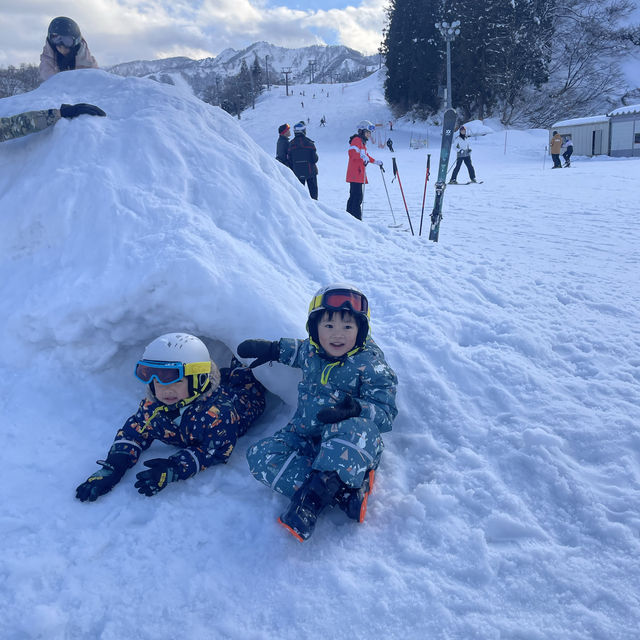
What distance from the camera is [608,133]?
2136 centimetres

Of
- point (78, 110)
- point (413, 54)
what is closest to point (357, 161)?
point (78, 110)

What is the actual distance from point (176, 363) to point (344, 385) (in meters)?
0.89

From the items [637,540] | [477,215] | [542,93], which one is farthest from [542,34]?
[637,540]

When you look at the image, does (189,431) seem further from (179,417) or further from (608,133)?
(608,133)

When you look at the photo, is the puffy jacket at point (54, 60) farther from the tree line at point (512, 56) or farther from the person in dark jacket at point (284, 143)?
the tree line at point (512, 56)

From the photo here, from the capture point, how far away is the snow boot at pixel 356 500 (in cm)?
202

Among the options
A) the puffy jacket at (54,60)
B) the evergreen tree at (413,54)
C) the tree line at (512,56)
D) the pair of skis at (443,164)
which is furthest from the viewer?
the evergreen tree at (413,54)

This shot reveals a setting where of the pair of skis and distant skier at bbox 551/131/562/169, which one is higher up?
distant skier at bbox 551/131/562/169

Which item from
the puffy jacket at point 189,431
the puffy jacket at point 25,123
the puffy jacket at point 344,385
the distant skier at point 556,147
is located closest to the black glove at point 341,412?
the puffy jacket at point 344,385

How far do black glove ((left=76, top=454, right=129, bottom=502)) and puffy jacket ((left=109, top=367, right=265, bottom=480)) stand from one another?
43 mm

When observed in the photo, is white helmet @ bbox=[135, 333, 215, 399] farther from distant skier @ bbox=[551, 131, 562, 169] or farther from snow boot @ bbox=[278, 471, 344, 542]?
distant skier @ bbox=[551, 131, 562, 169]

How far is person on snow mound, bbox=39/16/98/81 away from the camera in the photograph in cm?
429

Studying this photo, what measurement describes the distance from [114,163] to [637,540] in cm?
407

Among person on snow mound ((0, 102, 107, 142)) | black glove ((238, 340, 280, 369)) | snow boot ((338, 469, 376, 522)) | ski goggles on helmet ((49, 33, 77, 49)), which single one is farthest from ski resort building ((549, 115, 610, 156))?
snow boot ((338, 469, 376, 522))
